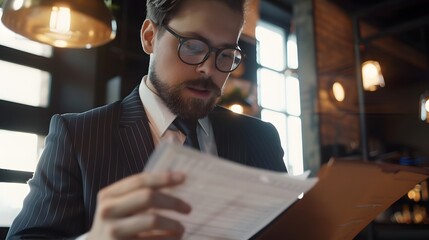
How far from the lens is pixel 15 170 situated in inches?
102

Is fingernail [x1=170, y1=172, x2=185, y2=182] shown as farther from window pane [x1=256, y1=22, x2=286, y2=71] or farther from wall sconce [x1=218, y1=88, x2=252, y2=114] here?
window pane [x1=256, y1=22, x2=286, y2=71]

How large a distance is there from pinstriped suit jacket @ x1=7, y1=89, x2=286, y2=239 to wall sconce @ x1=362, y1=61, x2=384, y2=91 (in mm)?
3695

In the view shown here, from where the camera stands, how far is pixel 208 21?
112cm

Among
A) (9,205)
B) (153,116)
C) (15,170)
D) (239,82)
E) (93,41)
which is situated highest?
(239,82)

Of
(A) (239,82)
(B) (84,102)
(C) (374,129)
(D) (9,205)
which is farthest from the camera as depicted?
(C) (374,129)

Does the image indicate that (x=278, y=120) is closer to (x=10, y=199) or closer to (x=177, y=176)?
(x=10, y=199)

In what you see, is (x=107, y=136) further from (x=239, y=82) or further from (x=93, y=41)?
(x=239, y=82)

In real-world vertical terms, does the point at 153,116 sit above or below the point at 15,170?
above

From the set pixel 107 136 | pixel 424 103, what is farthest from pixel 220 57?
pixel 424 103

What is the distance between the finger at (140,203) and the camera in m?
0.53

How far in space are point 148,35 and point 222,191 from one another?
824 millimetres

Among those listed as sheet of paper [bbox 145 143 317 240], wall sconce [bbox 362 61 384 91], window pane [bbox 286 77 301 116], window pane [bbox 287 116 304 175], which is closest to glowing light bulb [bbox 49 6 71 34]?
sheet of paper [bbox 145 143 317 240]

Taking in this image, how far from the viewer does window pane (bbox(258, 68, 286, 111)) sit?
6395mm

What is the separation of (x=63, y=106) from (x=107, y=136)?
6.43 feet
